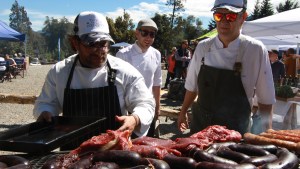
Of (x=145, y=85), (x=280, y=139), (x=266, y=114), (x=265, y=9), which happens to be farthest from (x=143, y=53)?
(x=265, y=9)

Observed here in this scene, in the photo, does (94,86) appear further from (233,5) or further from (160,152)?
(233,5)

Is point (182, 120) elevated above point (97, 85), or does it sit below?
below

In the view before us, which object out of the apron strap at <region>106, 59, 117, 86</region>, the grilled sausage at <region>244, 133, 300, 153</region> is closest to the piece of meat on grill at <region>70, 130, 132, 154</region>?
the apron strap at <region>106, 59, 117, 86</region>

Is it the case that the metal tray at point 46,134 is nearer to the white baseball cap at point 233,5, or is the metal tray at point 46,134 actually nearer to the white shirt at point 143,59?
the white baseball cap at point 233,5

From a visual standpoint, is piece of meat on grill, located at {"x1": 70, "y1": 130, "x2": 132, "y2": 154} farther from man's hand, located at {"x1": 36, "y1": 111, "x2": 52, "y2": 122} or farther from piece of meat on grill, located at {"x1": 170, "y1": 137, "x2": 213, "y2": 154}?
man's hand, located at {"x1": 36, "y1": 111, "x2": 52, "y2": 122}

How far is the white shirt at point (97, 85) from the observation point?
2.79m

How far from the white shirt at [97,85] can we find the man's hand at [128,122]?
0.13m

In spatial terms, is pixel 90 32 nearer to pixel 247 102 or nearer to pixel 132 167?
pixel 132 167

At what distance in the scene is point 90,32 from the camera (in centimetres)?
258

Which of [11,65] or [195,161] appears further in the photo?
[11,65]

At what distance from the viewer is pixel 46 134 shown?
93.9 inches

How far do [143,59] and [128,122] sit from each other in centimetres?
277

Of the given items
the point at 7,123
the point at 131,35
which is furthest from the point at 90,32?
the point at 131,35

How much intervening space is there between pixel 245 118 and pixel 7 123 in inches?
287
